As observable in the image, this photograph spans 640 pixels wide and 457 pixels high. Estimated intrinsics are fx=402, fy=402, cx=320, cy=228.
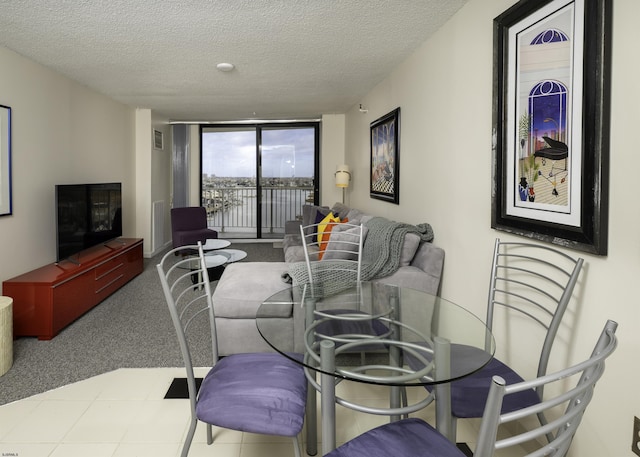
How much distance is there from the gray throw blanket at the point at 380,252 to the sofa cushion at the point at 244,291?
0.13m

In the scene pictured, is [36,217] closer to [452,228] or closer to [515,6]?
[452,228]

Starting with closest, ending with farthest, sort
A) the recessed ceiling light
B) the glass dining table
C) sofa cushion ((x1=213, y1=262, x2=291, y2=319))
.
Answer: the glass dining table
sofa cushion ((x1=213, y1=262, x2=291, y2=319))
the recessed ceiling light

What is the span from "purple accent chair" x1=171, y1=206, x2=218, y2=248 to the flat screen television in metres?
1.22

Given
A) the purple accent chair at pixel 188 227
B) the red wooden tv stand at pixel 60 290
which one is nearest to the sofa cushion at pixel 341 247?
the red wooden tv stand at pixel 60 290

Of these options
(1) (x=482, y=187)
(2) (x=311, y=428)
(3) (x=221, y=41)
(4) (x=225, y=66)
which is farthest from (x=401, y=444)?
(4) (x=225, y=66)

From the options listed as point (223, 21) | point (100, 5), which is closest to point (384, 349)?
point (223, 21)

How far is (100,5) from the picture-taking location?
249cm

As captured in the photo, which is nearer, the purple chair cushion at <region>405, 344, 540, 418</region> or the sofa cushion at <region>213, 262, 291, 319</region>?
the purple chair cushion at <region>405, 344, 540, 418</region>

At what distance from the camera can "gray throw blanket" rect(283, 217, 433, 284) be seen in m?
2.83

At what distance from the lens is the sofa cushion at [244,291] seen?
2662mm

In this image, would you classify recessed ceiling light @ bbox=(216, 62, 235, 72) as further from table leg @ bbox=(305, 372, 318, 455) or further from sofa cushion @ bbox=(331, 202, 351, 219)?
table leg @ bbox=(305, 372, 318, 455)

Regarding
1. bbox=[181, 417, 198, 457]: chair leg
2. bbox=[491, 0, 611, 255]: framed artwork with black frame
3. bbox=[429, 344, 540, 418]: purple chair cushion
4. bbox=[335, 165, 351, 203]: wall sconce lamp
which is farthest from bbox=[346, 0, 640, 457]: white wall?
bbox=[181, 417, 198, 457]: chair leg

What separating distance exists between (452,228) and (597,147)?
131cm

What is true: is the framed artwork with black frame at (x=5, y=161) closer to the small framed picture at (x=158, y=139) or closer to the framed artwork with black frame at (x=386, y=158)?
the small framed picture at (x=158, y=139)
